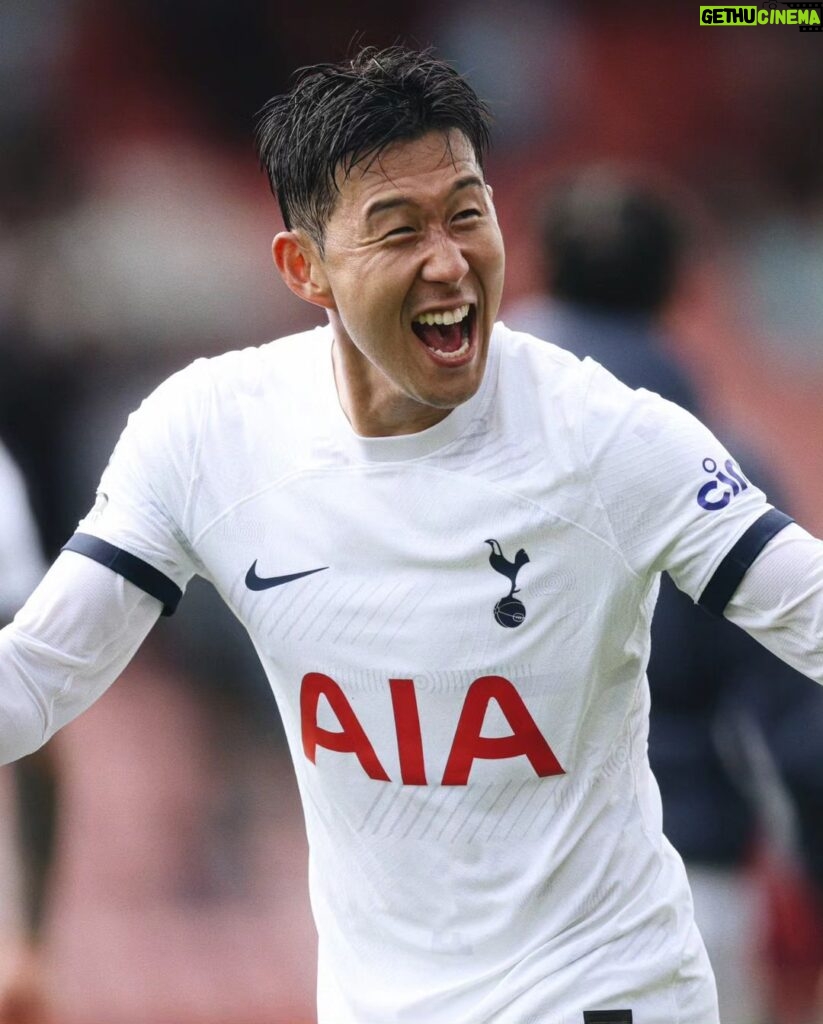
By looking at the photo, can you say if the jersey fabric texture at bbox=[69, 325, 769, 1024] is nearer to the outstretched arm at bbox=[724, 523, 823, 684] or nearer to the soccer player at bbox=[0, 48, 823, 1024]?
the soccer player at bbox=[0, 48, 823, 1024]

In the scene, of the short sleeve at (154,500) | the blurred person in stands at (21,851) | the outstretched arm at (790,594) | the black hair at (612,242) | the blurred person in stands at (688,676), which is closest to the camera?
the outstretched arm at (790,594)

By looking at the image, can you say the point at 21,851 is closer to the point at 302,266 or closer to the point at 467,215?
the point at 302,266

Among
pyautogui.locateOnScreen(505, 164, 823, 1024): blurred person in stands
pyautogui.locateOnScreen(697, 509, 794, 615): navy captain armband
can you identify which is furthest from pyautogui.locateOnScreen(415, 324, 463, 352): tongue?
pyautogui.locateOnScreen(505, 164, 823, 1024): blurred person in stands

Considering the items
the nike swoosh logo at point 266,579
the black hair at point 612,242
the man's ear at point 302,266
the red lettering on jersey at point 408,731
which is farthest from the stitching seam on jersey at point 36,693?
the black hair at point 612,242

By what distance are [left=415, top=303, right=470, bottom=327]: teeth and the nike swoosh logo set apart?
0.40 m

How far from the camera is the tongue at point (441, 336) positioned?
219 centimetres

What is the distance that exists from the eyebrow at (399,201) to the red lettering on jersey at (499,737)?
672 millimetres

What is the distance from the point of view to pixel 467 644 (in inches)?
89.7

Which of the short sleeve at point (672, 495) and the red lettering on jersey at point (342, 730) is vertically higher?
the short sleeve at point (672, 495)

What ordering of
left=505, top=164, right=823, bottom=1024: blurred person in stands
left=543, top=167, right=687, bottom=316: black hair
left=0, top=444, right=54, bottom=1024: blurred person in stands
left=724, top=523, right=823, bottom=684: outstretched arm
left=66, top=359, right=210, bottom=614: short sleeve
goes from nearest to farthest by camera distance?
left=724, top=523, right=823, bottom=684: outstretched arm
left=66, top=359, right=210, bottom=614: short sleeve
left=505, top=164, right=823, bottom=1024: blurred person in stands
left=543, top=167, right=687, bottom=316: black hair
left=0, top=444, right=54, bottom=1024: blurred person in stands

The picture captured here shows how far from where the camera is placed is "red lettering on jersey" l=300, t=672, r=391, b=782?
2332 mm

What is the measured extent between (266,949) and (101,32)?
7.83 ft

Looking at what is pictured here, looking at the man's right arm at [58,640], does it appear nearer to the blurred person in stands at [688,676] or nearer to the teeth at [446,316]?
the teeth at [446,316]

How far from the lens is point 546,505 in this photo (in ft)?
7.35
